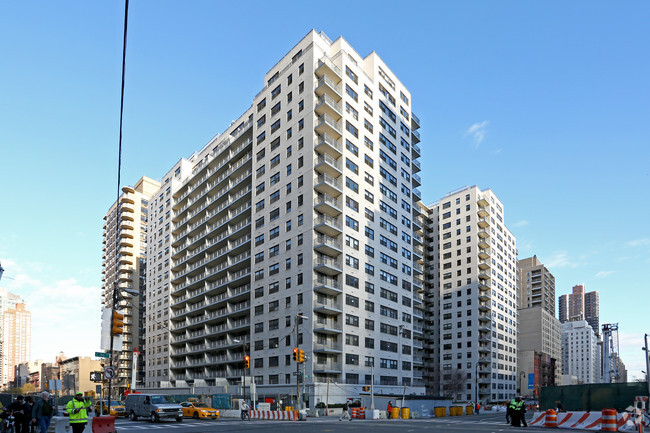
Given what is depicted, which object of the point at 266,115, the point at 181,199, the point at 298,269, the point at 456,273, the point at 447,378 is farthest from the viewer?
the point at 456,273

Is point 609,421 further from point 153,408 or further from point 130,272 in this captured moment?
point 130,272

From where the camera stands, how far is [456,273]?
121m

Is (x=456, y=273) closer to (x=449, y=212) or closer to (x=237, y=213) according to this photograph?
(x=449, y=212)

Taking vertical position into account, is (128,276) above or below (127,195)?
below

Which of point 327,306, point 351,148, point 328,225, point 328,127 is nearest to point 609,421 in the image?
point 327,306

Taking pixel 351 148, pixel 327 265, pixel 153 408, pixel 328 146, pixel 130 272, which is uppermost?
pixel 351 148

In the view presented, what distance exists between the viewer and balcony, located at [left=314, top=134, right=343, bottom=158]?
65.2 meters

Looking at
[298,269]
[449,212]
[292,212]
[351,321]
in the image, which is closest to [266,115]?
[292,212]

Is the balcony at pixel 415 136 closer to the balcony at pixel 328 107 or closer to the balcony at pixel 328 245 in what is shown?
the balcony at pixel 328 107

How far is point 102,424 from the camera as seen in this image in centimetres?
1931

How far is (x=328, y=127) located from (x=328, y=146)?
8.35 ft

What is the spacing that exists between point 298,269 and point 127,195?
9114cm

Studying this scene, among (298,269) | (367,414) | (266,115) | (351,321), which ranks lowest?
(367,414)

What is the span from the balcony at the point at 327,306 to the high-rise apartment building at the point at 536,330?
266 feet
